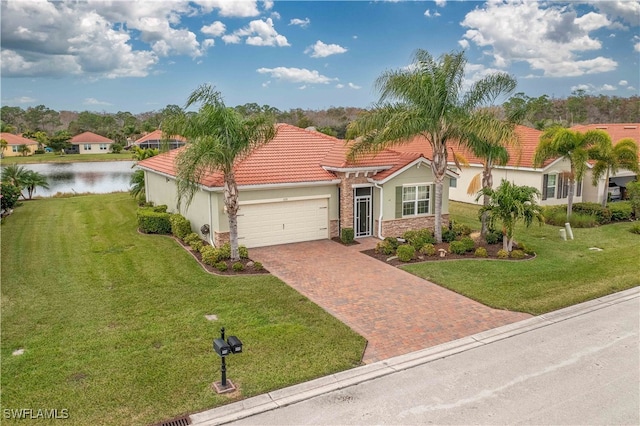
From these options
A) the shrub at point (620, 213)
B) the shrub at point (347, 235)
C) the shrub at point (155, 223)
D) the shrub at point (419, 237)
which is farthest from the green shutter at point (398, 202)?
the shrub at point (620, 213)

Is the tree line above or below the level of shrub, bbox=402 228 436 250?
above

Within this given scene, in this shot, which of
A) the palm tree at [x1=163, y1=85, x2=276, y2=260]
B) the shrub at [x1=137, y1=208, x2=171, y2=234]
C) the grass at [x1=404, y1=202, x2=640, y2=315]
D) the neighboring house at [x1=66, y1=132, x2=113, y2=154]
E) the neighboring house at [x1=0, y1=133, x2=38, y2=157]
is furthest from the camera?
the neighboring house at [x1=66, y1=132, x2=113, y2=154]

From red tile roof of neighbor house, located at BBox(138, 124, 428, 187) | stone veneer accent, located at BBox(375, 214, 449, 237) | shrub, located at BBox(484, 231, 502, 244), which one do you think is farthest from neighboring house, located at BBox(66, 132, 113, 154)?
shrub, located at BBox(484, 231, 502, 244)

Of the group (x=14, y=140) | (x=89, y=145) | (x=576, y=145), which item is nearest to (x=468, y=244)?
(x=576, y=145)

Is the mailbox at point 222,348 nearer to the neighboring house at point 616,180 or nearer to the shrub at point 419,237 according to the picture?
the shrub at point 419,237

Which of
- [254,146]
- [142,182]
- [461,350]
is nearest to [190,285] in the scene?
[254,146]

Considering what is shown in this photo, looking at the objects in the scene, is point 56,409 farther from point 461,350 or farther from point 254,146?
point 254,146

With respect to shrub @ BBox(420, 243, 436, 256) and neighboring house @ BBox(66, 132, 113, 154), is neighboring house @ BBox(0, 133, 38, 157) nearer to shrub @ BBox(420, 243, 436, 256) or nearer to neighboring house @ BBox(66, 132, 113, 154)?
neighboring house @ BBox(66, 132, 113, 154)

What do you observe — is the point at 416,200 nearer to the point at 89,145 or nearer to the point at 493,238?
the point at 493,238
